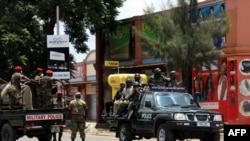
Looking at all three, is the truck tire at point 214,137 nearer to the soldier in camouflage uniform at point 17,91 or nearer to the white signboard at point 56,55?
the soldier in camouflage uniform at point 17,91

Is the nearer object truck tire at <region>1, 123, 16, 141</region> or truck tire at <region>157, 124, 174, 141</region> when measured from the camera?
truck tire at <region>157, 124, 174, 141</region>

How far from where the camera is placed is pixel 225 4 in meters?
24.4

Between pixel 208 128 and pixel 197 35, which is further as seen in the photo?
pixel 197 35

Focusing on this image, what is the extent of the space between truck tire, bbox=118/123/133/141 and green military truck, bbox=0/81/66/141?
2023 mm

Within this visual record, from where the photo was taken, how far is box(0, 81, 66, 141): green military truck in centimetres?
1452

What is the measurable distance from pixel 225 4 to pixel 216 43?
2032mm

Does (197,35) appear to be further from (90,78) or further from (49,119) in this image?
(90,78)

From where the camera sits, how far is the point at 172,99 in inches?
579

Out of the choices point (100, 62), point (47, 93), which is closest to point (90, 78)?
point (100, 62)

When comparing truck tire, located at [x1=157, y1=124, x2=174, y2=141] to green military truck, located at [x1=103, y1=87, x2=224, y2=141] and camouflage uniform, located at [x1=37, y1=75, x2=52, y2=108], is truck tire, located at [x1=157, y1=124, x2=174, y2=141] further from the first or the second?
camouflage uniform, located at [x1=37, y1=75, x2=52, y2=108]

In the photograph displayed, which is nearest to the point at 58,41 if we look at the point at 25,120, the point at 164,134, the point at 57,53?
the point at 57,53

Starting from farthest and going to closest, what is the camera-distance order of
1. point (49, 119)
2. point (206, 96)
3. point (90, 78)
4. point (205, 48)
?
point (90, 78)
point (206, 96)
point (205, 48)
point (49, 119)

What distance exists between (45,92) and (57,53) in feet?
23.8

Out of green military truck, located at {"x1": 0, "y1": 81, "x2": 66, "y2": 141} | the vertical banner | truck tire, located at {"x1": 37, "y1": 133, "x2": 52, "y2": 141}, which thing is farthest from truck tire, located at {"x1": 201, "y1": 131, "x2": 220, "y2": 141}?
the vertical banner
